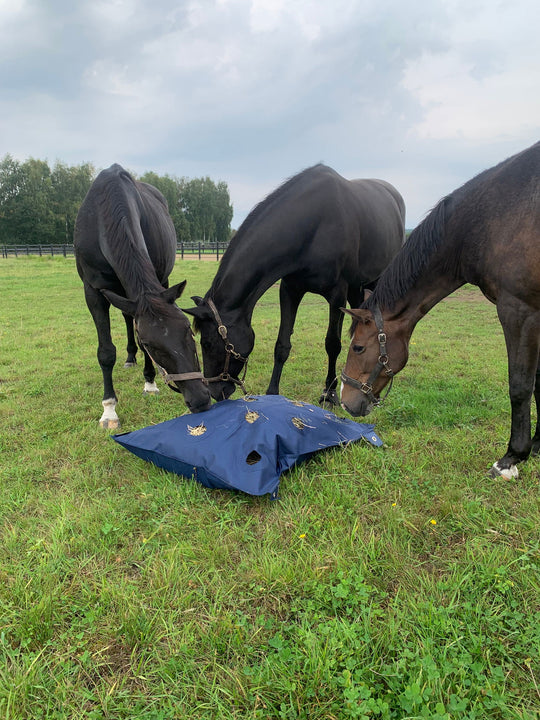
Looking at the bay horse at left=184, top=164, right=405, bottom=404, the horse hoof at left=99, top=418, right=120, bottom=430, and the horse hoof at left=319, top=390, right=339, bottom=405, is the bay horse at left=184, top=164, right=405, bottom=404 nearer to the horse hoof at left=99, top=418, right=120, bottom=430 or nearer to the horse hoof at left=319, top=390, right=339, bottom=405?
the horse hoof at left=319, top=390, right=339, bottom=405

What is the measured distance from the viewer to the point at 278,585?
1.88 m

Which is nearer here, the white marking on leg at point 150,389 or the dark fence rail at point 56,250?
the white marking on leg at point 150,389

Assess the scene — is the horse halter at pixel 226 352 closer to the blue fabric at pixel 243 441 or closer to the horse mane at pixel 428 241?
the blue fabric at pixel 243 441

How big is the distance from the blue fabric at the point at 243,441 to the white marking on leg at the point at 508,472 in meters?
0.82

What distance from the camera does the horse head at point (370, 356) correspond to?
10.8ft

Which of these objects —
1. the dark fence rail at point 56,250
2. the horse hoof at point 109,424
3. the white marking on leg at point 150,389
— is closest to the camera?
the horse hoof at point 109,424

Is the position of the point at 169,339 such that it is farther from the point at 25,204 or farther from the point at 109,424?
the point at 25,204

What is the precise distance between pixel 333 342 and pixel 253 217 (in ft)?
5.39

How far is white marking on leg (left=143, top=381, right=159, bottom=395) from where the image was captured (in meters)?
4.90

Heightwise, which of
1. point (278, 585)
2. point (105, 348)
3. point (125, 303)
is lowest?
point (278, 585)

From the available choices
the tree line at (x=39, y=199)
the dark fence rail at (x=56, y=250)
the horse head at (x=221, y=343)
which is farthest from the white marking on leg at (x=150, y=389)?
the tree line at (x=39, y=199)

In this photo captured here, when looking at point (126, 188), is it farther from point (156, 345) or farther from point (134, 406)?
point (134, 406)

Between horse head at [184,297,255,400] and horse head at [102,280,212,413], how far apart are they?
52cm

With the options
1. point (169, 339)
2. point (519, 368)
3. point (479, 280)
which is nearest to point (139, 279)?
point (169, 339)
